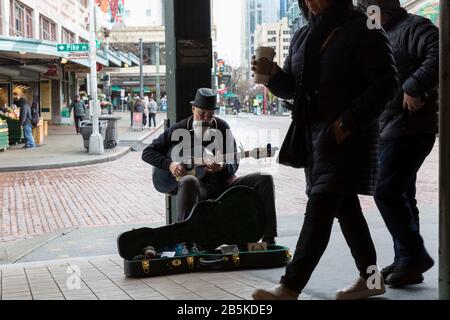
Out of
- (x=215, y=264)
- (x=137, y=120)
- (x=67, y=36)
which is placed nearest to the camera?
(x=215, y=264)

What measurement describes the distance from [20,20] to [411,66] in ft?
95.1

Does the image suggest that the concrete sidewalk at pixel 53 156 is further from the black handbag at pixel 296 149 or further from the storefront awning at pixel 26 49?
the black handbag at pixel 296 149

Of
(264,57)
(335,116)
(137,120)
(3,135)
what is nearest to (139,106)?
(137,120)

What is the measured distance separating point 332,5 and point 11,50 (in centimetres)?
1913

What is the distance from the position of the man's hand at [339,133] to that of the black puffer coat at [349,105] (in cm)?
3

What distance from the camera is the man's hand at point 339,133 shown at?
10.7 ft

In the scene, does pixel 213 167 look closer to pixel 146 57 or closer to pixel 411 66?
pixel 411 66

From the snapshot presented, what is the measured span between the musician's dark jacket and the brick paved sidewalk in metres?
0.87

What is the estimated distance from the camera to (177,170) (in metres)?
4.81

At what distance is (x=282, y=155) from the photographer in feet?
11.6

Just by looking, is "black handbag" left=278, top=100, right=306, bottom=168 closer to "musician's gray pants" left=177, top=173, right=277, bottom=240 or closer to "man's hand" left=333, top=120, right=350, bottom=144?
"man's hand" left=333, top=120, right=350, bottom=144

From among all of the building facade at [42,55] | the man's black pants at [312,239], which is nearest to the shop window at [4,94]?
the building facade at [42,55]

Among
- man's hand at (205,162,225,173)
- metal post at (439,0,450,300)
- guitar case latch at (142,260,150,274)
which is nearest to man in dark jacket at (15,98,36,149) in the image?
man's hand at (205,162,225,173)
